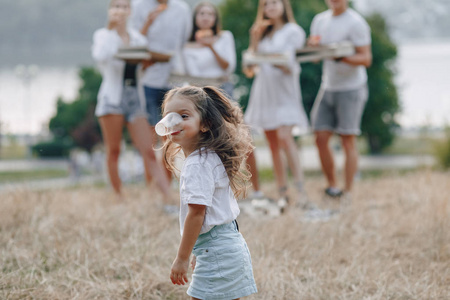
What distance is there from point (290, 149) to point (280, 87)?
55 cm

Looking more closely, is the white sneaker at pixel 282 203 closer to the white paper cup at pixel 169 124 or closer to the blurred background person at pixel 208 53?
the blurred background person at pixel 208 53

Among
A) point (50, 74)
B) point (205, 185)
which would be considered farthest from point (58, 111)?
point (50, 74)

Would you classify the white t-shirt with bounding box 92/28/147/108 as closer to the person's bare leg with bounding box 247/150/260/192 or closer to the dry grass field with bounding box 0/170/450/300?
the dry grass field with bounding box 0/170/450/300

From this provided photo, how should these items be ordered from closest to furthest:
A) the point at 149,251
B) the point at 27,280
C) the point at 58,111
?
the point at 27,280 < the point at 149,251 < the point at 58,111

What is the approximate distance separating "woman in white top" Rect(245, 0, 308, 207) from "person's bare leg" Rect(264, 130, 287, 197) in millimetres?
146

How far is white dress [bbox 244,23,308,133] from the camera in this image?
14.6ft

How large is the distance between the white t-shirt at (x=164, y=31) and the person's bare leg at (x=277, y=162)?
3.56ft

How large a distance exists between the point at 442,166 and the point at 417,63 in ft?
259

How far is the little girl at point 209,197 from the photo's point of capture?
172 cm

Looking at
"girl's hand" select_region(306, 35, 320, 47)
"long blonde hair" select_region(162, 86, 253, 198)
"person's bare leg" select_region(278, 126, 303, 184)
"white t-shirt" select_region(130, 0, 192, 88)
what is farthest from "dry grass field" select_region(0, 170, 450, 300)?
"girl's hand" select_region(306, 35, 320, 47)

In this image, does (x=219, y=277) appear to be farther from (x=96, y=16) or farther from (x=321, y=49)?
(x=96, y=16)

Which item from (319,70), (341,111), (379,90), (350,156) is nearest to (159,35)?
(341,111)

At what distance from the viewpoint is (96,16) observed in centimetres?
10938

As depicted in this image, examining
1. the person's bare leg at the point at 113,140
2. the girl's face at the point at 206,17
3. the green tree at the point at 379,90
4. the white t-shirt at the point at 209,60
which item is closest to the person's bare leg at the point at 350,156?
the white t-shirt at the point at 209,60
